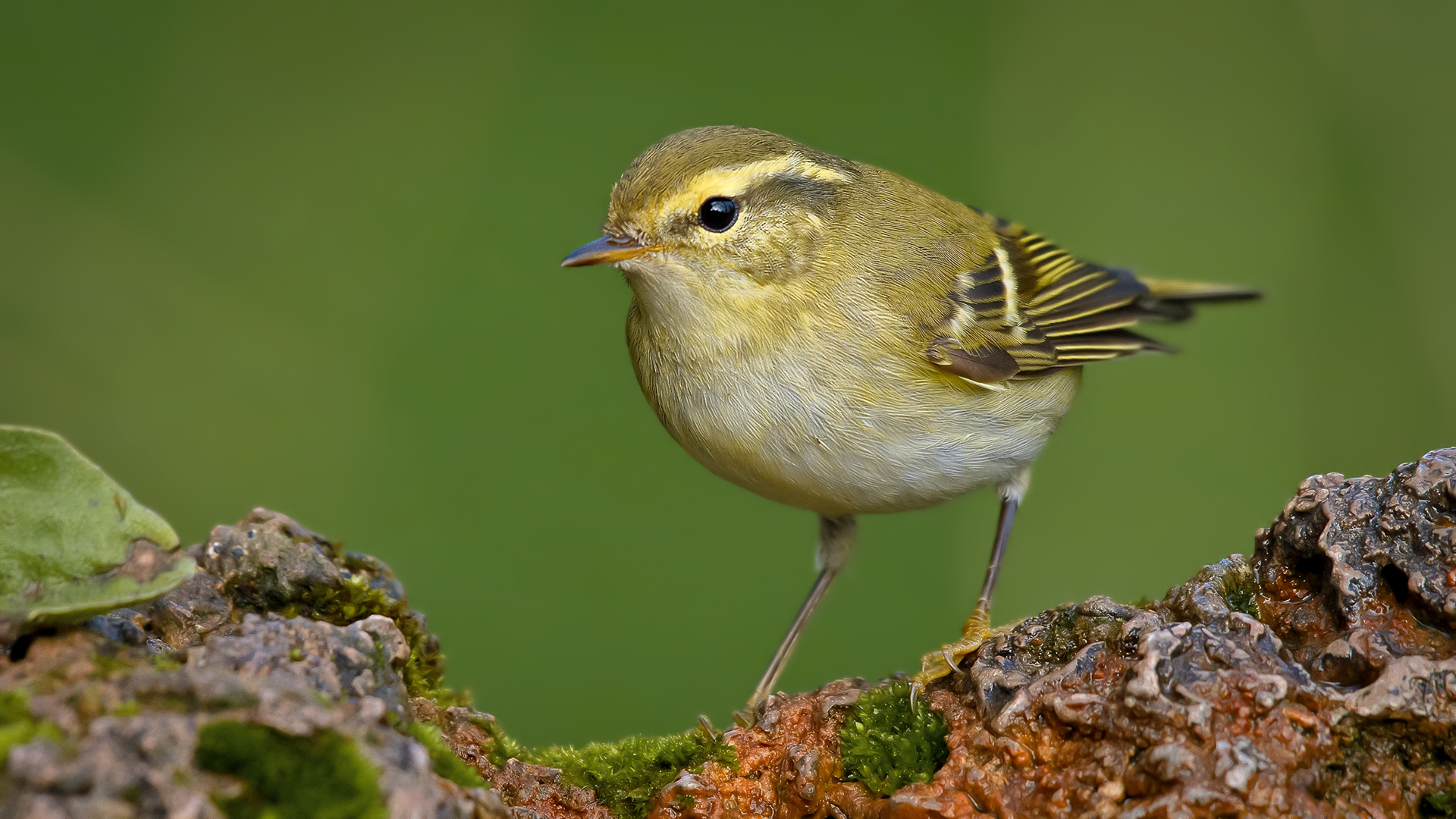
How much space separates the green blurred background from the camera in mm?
6047

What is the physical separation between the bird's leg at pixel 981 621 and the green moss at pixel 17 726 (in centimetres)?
175

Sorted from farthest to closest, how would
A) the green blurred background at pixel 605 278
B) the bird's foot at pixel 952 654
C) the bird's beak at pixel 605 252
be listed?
1. the green blurred background at pixel 605 278
2. the bird's beak at pixel 605 252
3. the bird's foot at pixel 952 654

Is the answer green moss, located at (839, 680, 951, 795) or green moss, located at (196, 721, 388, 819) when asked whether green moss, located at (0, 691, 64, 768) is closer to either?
green moss, located at (196, 721, 388, 819)

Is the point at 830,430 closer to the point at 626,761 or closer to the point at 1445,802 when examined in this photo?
the point at 626,761

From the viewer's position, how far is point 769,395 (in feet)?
11.7

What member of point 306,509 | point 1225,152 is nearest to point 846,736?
point 306,509

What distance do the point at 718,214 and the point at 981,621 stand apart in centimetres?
153

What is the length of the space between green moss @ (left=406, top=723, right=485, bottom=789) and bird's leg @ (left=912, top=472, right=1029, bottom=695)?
1083 mm

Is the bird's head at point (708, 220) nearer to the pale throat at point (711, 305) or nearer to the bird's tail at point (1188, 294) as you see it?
the pale throat at point (711, 305)

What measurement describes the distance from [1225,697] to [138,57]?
21.6 feet

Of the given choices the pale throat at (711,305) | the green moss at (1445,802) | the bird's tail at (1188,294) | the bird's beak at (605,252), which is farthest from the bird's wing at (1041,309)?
the green moss at (1445,802)

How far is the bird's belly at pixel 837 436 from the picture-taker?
3580mm

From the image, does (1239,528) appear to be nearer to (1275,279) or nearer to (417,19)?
(1275,279)

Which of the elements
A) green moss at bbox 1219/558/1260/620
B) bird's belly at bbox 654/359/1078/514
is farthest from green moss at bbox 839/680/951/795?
bird's belly at bbox 654/359/1078/514
